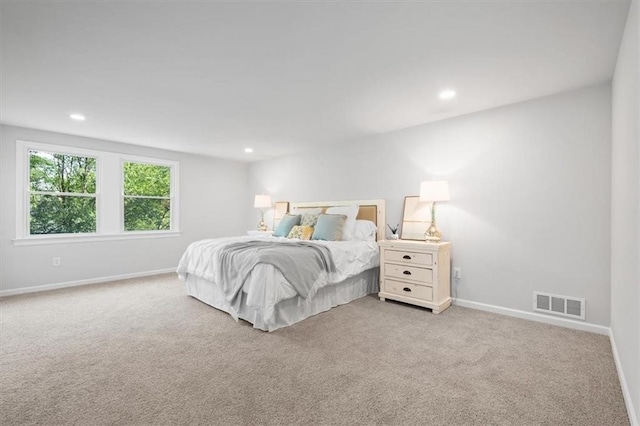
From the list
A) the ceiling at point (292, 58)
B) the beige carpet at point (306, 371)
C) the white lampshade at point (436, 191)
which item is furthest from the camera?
the white lampshade at point (436, 191)

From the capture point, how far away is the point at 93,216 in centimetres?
470

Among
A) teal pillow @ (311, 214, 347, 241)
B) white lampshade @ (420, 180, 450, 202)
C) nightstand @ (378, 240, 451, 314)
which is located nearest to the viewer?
nightstand @ (378, 240, 451, 314)

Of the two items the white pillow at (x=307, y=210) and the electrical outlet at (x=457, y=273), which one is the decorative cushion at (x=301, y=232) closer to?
the white pillow at (x=307, y=210)

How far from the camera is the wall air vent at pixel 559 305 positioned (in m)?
2.77

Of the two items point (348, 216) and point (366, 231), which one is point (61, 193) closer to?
point (348, 216)

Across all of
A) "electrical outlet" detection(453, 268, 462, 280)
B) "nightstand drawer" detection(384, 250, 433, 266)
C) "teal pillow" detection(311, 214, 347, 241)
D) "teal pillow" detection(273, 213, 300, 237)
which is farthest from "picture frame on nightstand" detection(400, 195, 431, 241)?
"teal pillow" detection(273, 213, 300, 237)

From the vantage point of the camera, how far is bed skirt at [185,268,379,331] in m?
2.81

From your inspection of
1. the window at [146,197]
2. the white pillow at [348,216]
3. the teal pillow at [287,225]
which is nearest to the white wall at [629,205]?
the white pillow at [348,216]

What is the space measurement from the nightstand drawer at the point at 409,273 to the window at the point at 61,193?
4665 mm

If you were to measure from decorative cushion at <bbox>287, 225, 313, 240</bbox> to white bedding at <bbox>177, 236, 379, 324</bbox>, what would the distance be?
569 millimetres

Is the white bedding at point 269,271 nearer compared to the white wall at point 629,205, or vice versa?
the white wall at point 629,205

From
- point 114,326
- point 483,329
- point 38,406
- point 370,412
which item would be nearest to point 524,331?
point 483,329

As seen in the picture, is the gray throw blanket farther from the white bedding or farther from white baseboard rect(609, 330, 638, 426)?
white baseboard rect(609, 330, 638, 426)

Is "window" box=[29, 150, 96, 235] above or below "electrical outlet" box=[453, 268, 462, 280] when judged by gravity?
above
